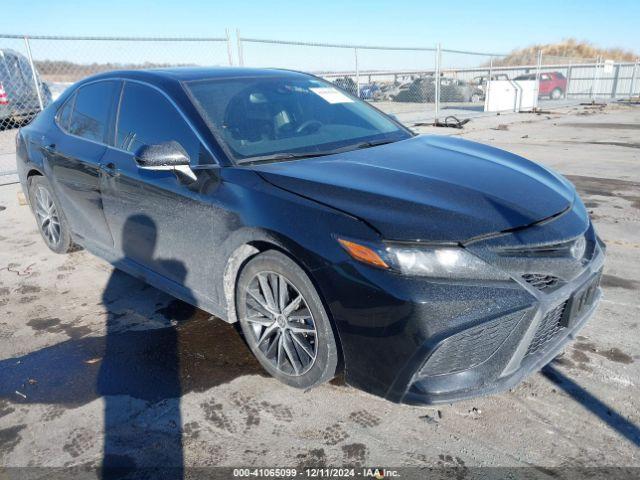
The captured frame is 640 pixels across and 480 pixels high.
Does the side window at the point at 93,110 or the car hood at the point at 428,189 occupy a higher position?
the side window at the point at 93,110

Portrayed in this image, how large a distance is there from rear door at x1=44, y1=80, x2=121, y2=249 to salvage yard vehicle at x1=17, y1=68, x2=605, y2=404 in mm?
26

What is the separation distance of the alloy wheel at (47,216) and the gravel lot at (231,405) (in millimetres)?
902

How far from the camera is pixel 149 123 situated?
3191 millimetres

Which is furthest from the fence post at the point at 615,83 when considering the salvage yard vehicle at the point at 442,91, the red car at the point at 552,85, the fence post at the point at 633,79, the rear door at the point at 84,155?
the rear door at the point at 84,155

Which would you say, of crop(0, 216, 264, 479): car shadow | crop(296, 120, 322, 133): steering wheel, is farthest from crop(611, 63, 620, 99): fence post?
crop(0, 216, 264, 479): car shadow

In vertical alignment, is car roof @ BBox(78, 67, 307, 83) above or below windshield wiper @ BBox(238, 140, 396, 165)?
above

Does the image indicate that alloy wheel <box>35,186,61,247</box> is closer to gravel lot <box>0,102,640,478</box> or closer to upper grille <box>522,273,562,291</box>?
gravel lot <box>0,102,640,478</box>

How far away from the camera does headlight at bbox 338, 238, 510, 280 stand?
6.68 feet

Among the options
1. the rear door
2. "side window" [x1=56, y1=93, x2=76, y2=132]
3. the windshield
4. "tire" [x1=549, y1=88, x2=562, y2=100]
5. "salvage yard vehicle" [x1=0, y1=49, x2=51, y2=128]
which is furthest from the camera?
"tire" [x1=549, y1=88, x2=562, y2=100]

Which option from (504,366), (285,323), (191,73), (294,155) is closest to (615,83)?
(191,73)

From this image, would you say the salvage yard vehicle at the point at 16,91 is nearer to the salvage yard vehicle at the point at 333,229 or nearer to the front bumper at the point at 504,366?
the salvage yard vehicle at the point at 333,229

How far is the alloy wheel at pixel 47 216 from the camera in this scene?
455 centimetres

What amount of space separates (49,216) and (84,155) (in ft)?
Result: 4.36

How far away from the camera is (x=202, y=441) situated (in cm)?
228
